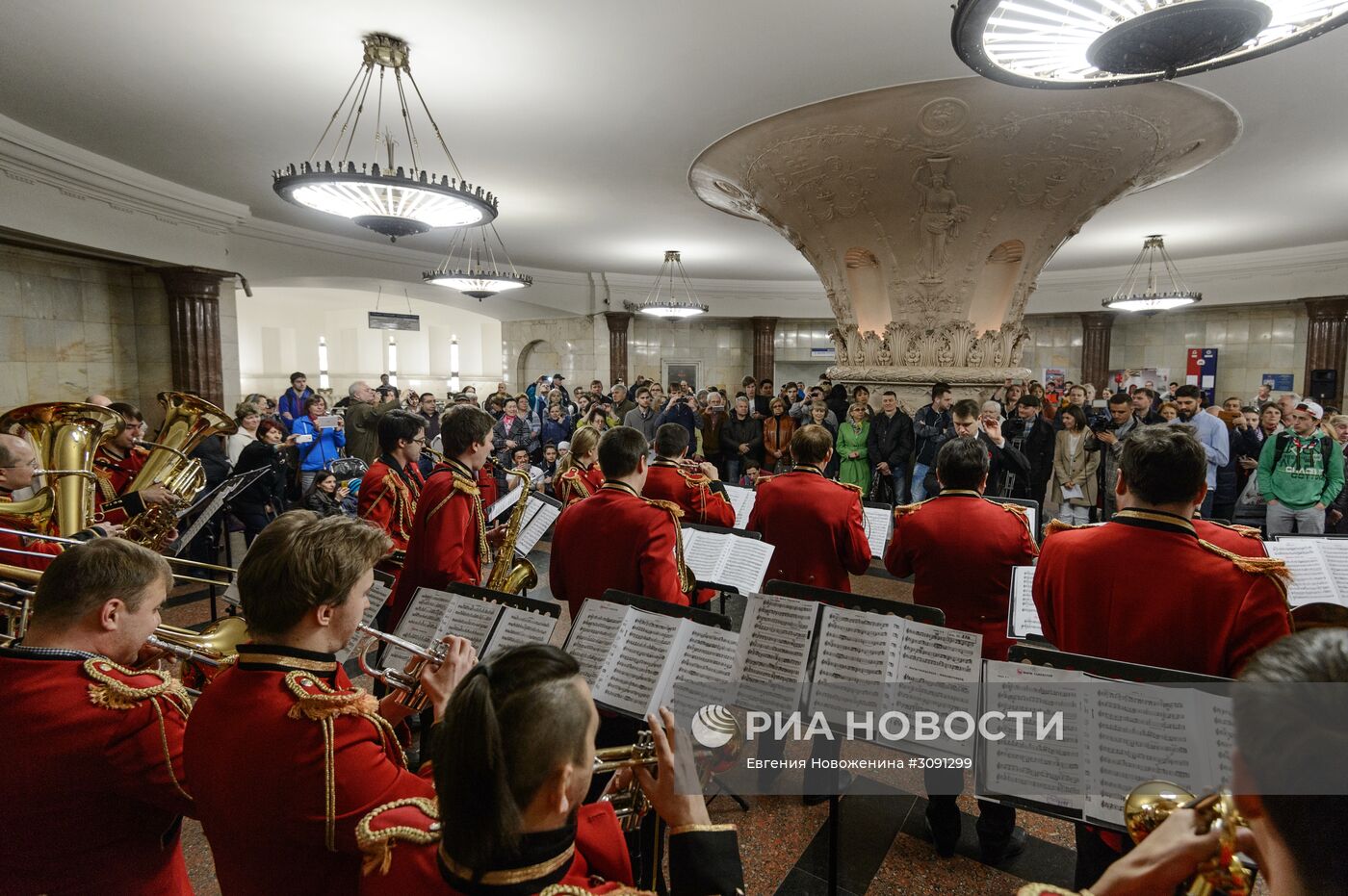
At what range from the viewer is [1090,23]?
10.4 feet

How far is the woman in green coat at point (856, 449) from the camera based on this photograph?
769 centimetres

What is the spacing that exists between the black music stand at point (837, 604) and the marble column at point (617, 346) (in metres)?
13.0

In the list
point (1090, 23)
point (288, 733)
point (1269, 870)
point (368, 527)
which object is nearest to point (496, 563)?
point (368, 527)

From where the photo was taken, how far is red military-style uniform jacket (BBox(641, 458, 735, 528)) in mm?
4000

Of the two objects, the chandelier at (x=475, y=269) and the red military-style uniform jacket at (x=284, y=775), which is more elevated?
the chandelier at (x=475, y=269)

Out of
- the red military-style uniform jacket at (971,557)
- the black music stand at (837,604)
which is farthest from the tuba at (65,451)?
the red military-style uniform jacket at (971,557)

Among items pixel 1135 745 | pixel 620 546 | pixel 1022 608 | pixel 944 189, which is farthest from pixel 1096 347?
pixel 1135 745

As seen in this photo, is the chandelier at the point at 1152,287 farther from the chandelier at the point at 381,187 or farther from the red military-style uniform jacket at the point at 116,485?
the red military-style uniform jacket at the point at 116,485

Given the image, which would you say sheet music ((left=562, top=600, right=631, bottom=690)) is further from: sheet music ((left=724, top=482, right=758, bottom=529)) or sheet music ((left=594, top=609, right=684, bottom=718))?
sheet music ((left=724, top=482, right=758, bottom=529))

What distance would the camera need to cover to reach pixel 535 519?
3744mm

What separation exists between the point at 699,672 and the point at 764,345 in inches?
580

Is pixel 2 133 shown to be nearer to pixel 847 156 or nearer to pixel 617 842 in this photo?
pixel 847 156

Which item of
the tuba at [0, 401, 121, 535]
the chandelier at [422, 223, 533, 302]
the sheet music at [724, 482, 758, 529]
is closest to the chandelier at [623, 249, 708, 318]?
the chandelier at [422, 223, 533, 302]

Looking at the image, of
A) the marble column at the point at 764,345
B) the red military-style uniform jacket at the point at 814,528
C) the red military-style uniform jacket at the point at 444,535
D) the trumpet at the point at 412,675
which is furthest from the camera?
the marble column at the point at 764,345
